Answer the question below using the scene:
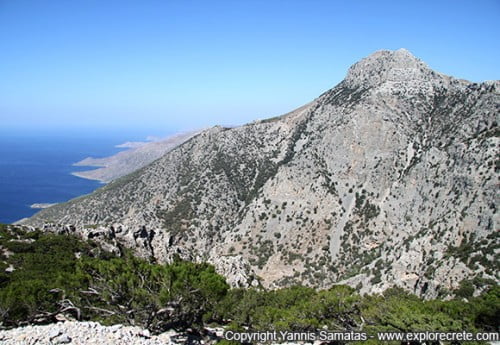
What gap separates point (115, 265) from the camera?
18.5m

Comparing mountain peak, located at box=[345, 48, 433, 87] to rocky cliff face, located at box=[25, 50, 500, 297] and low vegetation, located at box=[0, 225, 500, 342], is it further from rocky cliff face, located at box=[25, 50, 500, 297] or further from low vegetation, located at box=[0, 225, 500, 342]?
low vegetation, located at box=[0, 225, 500, 342]

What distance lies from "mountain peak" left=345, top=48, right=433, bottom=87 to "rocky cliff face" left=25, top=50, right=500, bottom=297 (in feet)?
1.19

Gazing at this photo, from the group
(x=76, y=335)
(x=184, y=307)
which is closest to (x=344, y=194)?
(x=184, y=307)

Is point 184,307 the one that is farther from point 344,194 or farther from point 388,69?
point 388,69

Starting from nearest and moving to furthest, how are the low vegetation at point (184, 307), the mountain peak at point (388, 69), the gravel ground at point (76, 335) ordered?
the gravel ground at point (76, 335) < the low vegetation at point (184, 307) < the mountain peak at point (388, 69)

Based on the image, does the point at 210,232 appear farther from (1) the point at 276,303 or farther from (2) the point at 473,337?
(2) the point at 473,337

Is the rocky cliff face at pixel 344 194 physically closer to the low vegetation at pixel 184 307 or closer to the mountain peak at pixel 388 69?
the mountain peak at pixel 388 69

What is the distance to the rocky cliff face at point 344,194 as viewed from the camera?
4269 cm

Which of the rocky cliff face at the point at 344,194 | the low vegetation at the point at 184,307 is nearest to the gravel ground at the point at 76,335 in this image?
the low vegetation at the point at 184,307

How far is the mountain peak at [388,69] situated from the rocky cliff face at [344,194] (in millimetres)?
364

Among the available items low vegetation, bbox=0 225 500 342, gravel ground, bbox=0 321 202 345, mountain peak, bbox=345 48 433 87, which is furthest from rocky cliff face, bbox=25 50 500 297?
gravel ground, bbox=0 321 202 345

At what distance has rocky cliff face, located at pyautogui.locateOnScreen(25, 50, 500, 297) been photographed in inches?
1681

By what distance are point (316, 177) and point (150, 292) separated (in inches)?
2044

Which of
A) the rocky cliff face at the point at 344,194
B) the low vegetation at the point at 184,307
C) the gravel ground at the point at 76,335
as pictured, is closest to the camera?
the gravel ground at the point at 76,335
